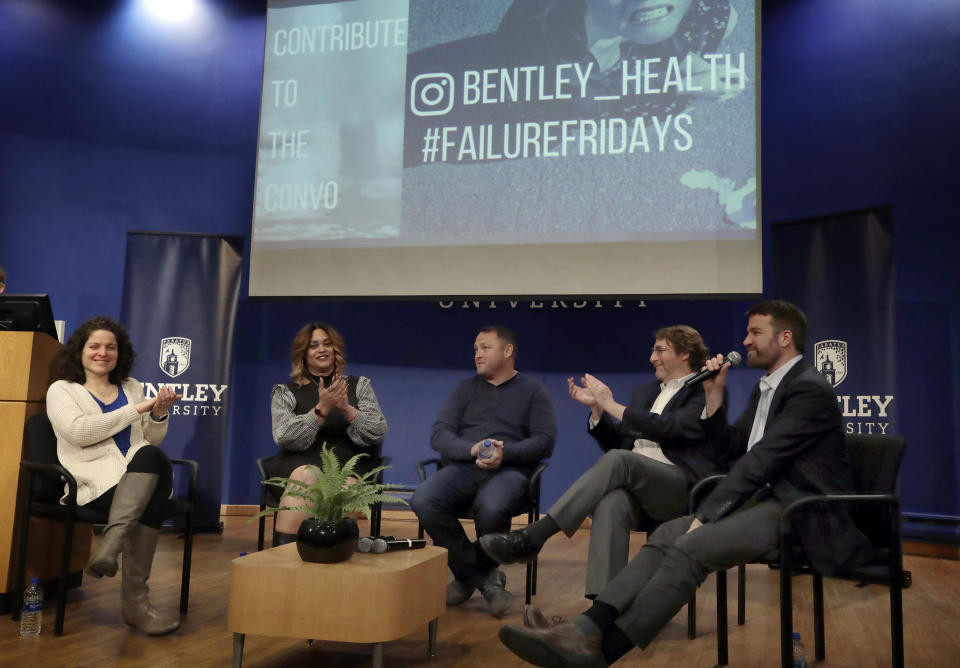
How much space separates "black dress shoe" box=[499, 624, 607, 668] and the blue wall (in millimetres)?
3638

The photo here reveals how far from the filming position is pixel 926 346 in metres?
5.15

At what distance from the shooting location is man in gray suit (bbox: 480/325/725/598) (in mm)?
2703

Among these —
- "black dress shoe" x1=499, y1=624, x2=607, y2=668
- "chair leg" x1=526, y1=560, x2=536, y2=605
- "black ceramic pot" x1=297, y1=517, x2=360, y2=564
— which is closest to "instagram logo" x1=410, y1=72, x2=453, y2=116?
A: "chair leg" x1=526, y1=560, x2=536, y2=605

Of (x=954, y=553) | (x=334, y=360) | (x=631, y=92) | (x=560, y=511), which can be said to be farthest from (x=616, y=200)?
(x=954, y=553)

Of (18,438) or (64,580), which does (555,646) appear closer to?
(64,580)

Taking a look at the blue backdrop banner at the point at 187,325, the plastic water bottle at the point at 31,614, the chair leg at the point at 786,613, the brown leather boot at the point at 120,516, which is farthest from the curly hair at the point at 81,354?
the chair leg at the point at 786,613

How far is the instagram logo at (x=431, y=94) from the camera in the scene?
17.1 feet

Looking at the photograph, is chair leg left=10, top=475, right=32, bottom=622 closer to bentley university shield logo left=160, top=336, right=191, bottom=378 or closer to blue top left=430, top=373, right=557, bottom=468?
blue top left=430, top=373, right=557, bottom=468

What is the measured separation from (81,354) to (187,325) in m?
2.15

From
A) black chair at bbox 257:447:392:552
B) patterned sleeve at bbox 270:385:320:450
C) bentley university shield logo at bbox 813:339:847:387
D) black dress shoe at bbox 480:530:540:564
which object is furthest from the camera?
bentley university shield logo at bbox 813:339:847:387

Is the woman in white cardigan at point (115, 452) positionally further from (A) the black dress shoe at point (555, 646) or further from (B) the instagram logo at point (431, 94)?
(B) the instagram logo at point (431, 94)

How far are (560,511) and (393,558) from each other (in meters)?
0.58

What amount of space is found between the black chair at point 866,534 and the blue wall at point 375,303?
283cm

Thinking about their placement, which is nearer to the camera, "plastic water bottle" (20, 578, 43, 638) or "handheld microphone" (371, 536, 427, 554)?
"handheld microphone" (371, 536, 427, 554)
